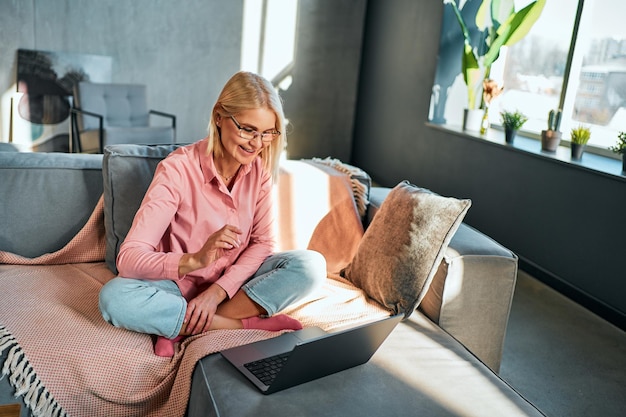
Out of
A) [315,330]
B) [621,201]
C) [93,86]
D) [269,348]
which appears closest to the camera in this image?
[269,348]

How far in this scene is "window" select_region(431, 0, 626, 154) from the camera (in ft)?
9.68

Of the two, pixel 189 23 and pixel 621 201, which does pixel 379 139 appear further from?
pixel 621 201

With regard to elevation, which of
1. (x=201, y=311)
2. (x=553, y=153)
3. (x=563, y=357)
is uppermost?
(x=553, y=153)

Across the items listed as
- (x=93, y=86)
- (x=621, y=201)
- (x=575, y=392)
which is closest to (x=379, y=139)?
(x=93, y=86)

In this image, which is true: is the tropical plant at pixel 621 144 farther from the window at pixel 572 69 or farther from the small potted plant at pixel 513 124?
the small potted plant at pixel 513 124

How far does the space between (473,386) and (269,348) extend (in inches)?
18.4

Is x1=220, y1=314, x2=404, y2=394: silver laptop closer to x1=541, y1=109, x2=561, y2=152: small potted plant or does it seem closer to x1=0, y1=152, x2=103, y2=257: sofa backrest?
x1=0, y1=152, x2=103, y2=257: sofa backrest

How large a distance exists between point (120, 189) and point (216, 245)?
0.54 meters

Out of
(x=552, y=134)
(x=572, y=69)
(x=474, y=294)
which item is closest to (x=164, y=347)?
(x=474, y=294)

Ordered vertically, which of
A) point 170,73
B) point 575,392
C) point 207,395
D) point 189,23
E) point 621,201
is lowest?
point 575,392

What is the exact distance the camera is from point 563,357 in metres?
2.18

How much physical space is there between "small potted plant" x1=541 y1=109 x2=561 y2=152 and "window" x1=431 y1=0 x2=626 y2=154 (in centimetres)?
23

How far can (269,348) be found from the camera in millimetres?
1346

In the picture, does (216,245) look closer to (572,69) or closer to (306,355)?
(306,355)
